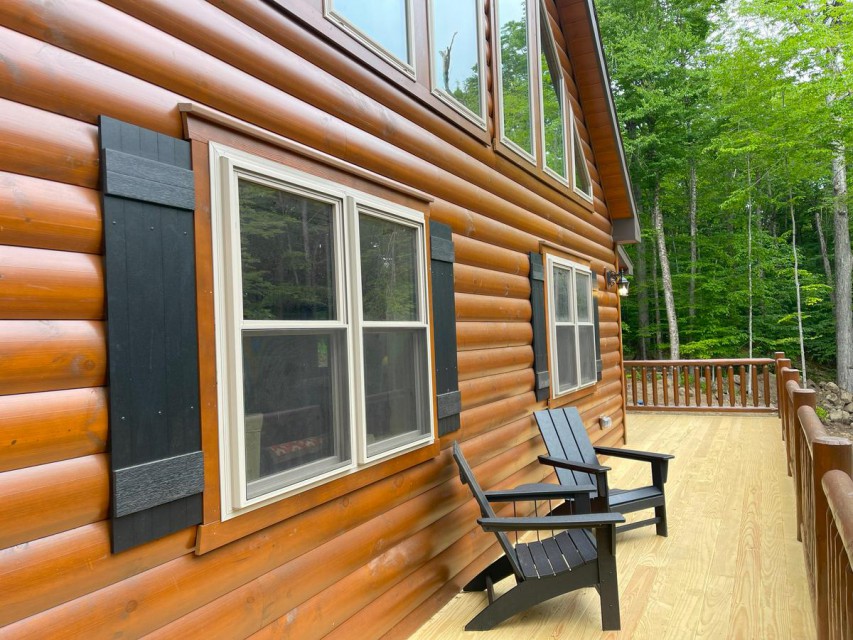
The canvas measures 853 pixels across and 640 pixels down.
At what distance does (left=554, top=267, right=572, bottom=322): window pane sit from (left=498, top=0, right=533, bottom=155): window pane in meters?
1.23

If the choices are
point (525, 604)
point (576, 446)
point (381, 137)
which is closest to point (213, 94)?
point (381, 137)

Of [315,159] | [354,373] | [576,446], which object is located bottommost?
[576,446]

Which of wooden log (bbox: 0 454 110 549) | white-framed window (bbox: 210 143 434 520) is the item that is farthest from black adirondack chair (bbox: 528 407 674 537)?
wooden log (bbox: 0 454 110 549)

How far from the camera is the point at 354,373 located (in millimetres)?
2594

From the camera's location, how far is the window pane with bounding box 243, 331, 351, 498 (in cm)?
210

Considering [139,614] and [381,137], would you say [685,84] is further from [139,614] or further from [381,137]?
[139,614]

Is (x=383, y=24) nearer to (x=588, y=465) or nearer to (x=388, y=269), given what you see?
(x=388, y=269)

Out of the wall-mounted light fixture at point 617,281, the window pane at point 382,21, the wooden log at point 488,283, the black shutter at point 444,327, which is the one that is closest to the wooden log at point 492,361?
the black shutter at point 444,327

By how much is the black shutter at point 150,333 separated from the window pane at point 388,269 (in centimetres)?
100

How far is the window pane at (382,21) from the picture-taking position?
2889 millimetres

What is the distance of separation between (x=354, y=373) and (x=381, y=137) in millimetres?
1254

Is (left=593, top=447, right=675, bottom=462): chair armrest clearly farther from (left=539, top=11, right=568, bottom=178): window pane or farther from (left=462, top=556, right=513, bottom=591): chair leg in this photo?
(left=539, top=11, right=568, bottom=178): window pane

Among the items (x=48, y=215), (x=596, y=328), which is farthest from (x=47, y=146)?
(x=596, y=328)

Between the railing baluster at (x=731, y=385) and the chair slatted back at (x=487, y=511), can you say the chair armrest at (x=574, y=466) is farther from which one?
the railing baluster at (x=731, y=385)
